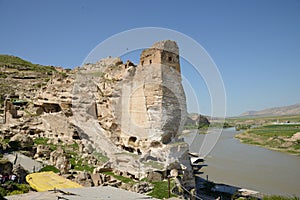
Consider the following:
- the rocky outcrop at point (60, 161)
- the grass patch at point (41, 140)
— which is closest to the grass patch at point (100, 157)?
the rocky outcrop at point (60, 161)

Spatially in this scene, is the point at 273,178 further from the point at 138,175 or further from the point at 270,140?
the point at 270,140

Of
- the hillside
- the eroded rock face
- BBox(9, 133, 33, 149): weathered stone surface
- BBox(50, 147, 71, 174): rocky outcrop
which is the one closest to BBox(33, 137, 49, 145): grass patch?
the eroded rock face

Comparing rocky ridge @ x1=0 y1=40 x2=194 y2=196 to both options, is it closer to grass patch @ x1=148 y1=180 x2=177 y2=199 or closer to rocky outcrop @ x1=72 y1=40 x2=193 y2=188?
rocky outcrop @ x1=72 y1=40 x2=193 y2=188

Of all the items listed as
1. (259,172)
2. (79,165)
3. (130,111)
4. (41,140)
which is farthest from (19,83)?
(259,172)

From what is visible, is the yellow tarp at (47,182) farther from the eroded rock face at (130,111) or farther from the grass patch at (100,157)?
the grass patch at (100,157)

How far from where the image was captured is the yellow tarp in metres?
7.18

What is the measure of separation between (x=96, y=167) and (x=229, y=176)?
42.6 ft

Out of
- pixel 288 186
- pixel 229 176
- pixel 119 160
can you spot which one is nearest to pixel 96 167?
pixel 119 160

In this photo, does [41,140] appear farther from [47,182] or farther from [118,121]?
[47,182]

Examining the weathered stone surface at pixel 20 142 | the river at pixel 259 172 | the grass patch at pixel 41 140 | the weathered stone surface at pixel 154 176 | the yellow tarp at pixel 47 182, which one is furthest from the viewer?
the river at pixel 259 172

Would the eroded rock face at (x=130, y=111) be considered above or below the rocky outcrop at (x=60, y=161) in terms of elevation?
above

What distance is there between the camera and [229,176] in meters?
21.6

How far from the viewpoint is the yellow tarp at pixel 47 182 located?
7176mm

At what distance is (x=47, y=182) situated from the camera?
301 inches
